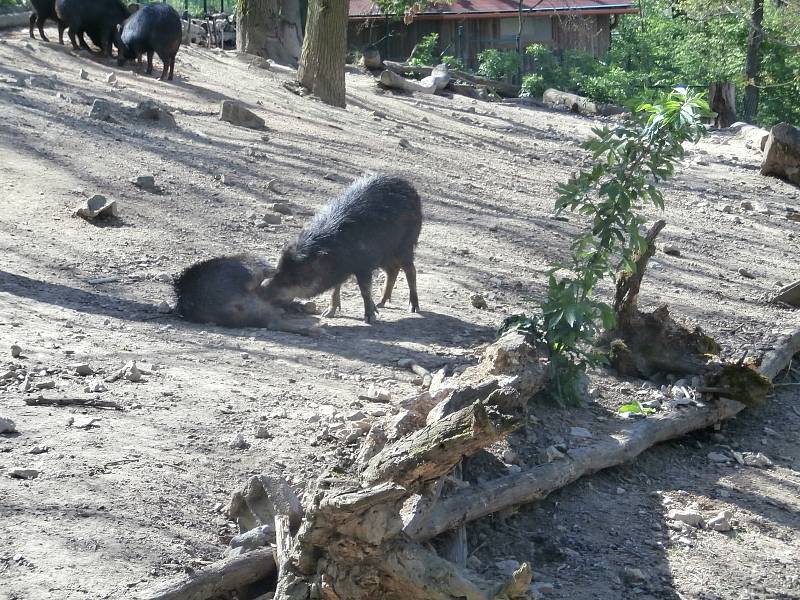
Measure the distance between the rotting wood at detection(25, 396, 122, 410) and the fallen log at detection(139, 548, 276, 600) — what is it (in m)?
1.56

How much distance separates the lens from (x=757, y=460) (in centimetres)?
574

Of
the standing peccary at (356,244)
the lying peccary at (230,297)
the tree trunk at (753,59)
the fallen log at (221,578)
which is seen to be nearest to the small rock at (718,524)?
the fallen log at (221,578)

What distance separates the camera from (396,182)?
286 inches

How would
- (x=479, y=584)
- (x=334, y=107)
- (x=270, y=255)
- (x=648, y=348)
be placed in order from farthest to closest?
(x=334, y=107)
(x=270, y=255)
(x=648, y=348)
(x=479, y=584)

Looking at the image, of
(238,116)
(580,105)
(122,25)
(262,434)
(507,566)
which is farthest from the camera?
(580,105)

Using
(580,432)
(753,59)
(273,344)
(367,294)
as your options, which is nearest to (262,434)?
(273,344)

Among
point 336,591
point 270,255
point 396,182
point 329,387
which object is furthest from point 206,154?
point 336,591

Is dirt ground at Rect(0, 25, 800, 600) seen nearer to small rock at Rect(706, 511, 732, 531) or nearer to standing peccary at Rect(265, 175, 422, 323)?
small rock at Rect(706, 511, 732, 531)

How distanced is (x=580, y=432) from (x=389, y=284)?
2449 millimetres

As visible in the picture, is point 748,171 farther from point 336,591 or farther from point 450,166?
point 336,591

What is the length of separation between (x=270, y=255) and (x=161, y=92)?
19.6ft

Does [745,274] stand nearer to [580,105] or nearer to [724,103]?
[724,103]

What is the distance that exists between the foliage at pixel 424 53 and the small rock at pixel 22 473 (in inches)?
962

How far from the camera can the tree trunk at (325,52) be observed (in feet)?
45.9
